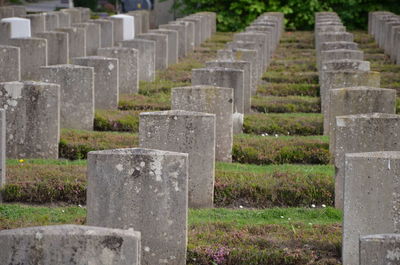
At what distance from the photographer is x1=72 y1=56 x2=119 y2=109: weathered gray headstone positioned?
54.6 ft

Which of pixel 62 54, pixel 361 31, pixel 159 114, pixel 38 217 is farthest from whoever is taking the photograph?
pixel 361 31

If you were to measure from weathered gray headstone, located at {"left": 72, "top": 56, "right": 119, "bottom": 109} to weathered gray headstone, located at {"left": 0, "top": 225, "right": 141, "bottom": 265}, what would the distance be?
10.2m

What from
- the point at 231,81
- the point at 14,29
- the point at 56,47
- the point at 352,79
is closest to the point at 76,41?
the point at 14,29

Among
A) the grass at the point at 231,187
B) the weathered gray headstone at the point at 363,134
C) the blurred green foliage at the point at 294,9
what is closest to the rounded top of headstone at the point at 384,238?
the weathered gray headstone at the point at 363,134

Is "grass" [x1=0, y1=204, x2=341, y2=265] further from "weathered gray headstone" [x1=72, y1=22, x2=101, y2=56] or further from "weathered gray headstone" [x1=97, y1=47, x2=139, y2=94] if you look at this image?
"weathered gray headstone" [x1=72, y1=22, x2=101, y2=56]

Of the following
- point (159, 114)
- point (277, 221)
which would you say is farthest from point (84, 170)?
point (277, 221)

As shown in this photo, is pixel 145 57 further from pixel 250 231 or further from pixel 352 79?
pixel 250 231

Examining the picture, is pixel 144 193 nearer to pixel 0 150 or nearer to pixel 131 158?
pixel 131 158

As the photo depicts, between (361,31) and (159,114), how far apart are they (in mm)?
27418

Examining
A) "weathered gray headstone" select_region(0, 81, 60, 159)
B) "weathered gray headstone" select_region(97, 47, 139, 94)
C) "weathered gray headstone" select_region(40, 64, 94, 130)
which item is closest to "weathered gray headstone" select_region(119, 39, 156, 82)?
"weathered gray headstone" select_region(97, 47, 139, 94)

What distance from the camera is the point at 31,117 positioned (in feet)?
42.7

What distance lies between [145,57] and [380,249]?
47.0ft

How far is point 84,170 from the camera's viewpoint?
12141 millimetres

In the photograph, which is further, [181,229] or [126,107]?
[126,107]
